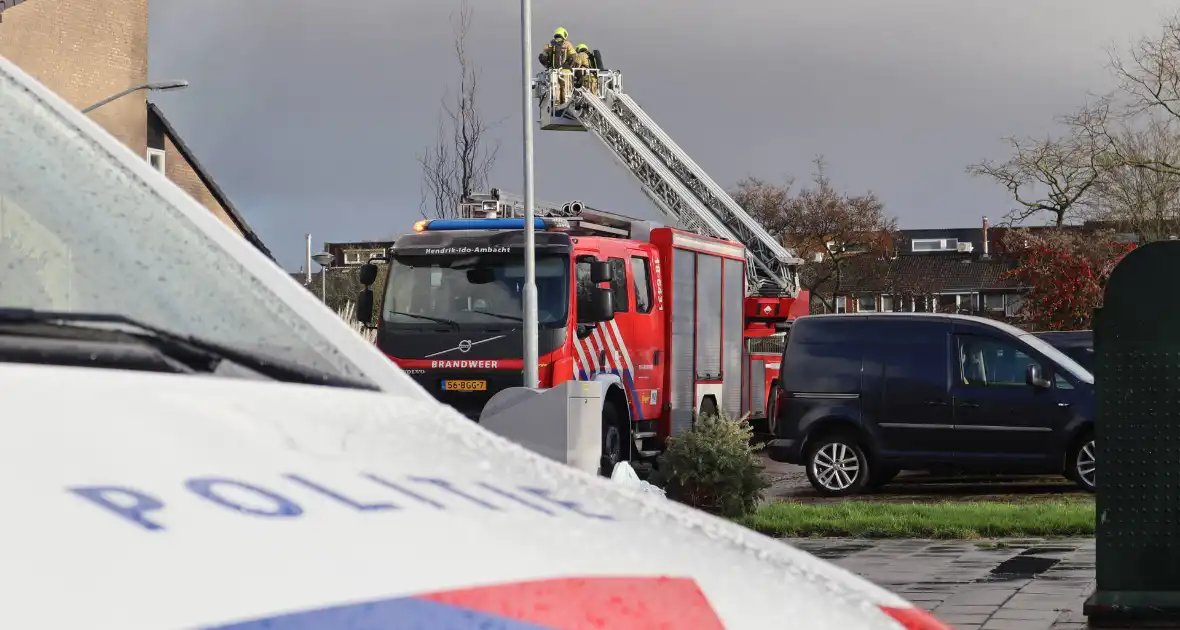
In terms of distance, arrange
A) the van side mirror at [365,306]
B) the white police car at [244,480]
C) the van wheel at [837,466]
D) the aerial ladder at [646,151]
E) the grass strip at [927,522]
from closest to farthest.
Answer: the white police car at [244,480], the grass strip at [927,522], the van wheel at [837,466], the van side mirror at [365,306], the aerial ladder at [646,151]

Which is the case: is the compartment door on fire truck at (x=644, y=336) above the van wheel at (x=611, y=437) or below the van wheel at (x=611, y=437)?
above

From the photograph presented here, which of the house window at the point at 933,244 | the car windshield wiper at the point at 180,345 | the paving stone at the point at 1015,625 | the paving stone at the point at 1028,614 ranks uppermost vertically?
the house window at the point at 933,244

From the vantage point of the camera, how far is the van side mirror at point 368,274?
1748 cm

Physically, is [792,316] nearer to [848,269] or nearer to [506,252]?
[506,252]

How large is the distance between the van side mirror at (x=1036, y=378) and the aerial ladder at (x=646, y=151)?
24.8 meters

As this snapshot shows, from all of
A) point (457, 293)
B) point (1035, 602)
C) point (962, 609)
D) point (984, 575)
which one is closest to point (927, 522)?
point (984, 575)

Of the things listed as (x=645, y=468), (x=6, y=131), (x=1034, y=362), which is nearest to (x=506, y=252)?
(x=645, y=468)

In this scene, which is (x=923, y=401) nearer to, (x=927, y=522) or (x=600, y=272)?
(x=600, y=272)

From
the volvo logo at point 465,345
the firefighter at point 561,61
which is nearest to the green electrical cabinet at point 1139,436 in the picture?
the volvo logo at point 465,345

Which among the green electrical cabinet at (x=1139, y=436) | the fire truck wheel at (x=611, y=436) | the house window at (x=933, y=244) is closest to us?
the green electrical cabinet at (x=1139, y=436)

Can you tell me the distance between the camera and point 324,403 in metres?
1.63

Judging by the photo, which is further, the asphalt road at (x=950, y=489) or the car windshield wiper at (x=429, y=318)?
the car windshield wiper at (x=429, y=318)

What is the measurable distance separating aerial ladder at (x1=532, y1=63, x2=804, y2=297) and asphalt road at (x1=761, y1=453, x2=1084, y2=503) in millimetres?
22509

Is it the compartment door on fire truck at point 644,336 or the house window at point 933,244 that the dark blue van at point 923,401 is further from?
the house window at point 933,244
